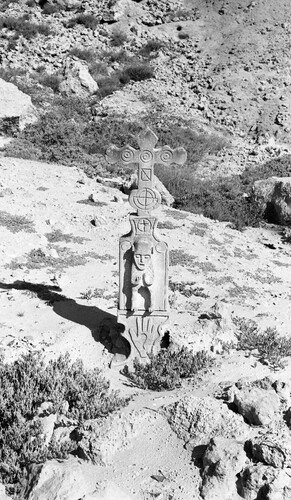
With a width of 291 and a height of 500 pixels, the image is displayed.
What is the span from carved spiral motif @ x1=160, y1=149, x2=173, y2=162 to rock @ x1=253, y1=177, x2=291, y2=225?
27.9 ft

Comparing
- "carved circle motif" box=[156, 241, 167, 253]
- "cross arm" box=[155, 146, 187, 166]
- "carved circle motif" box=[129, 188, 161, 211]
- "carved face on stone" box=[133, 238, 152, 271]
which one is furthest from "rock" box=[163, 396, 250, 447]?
"cross arm" box=[155, 146, 187, 166]

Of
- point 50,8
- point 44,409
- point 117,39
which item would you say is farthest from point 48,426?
point 50,8

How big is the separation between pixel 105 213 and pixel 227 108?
13782mm

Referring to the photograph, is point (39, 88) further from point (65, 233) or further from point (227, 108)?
point (65, 233)

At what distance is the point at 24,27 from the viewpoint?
2714 centimetres

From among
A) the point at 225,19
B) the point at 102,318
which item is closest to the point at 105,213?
the point at 102,318

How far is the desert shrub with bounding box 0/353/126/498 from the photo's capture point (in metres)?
4.76

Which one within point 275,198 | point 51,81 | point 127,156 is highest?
point 127,156

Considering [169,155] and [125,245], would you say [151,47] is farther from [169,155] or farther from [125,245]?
[125,245]

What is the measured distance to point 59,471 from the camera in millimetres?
4469

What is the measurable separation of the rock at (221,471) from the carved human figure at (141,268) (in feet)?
7.37

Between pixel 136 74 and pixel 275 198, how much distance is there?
12.9 m

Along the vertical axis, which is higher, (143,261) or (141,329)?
(143,261)

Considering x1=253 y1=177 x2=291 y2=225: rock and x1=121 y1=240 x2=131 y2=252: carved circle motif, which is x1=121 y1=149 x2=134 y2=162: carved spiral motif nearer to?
x1=121 y1=240 x2=131 y2=252: carved circle motif
